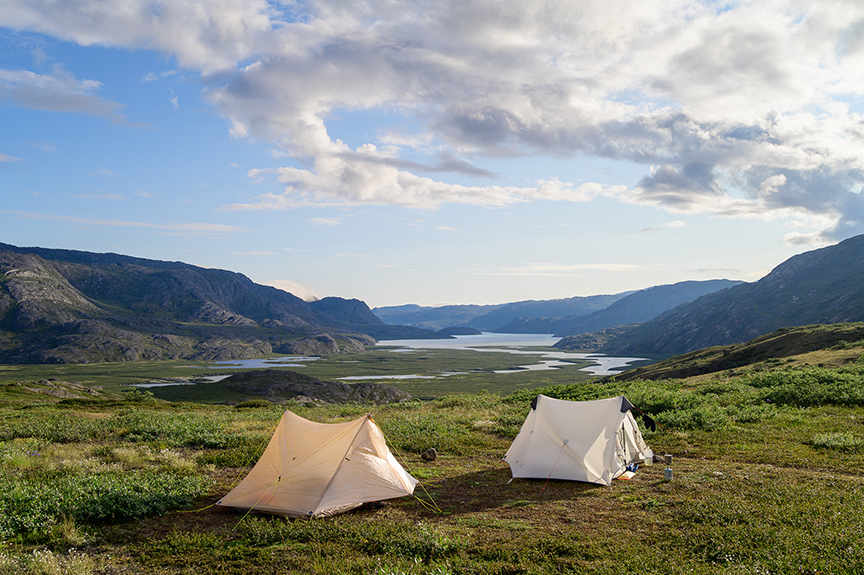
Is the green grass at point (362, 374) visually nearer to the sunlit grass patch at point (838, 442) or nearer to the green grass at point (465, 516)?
the sunlit grass patch at point (838, 442)

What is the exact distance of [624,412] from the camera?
1683 cm

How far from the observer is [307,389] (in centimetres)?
10069

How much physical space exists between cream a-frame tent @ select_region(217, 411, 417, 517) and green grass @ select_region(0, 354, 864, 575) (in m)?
0.57

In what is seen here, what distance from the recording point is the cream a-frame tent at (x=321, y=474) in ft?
42.3

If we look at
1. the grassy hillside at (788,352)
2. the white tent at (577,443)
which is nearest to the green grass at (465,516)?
the white tent at (577,443)

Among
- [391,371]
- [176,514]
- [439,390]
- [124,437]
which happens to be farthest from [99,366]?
[176,514]

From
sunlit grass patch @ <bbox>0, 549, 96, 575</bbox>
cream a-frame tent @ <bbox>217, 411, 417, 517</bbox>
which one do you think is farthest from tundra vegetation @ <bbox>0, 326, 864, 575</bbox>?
cream a-frame tent @ <bbox>217, 411, 417, 517</bbox>

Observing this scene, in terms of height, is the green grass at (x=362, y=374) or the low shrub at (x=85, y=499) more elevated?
the low shrub at (x=85, y=499)

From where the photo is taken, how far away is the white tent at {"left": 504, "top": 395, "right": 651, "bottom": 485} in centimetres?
1573

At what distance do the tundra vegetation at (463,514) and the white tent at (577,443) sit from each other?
522mm

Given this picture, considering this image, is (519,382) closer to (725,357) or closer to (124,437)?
(725,357)

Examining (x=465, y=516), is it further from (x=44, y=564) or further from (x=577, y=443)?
(x=44, y=564)

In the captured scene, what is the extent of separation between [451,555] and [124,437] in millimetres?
20464

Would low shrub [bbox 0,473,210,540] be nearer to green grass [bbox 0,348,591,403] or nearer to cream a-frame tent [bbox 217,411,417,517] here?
cream a-frame tent [bbox 217,411,417,517]
